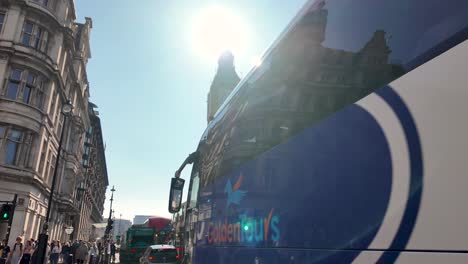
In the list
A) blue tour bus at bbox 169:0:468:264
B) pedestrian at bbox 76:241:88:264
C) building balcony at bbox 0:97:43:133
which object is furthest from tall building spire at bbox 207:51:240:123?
blue tour bus at bbox 169:0:468:264

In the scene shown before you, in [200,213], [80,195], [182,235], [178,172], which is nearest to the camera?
[200,213]

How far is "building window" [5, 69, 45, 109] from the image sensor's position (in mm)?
25562

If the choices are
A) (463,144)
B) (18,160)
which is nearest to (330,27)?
(463,144)

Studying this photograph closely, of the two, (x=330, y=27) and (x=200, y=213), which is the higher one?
(x=330, y=27)

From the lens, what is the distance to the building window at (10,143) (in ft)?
80.6

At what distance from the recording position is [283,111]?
3.70m

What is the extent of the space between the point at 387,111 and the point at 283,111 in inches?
55.3

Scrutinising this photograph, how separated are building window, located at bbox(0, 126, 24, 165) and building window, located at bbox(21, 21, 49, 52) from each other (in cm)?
605

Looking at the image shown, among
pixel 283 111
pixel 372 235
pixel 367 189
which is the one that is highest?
→ pixel 283 111

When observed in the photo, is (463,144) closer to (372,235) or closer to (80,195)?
(372,235)

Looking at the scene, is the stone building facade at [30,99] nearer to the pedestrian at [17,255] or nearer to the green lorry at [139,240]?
the green lorry at [139,240]

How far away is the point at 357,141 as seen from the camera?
2590mm

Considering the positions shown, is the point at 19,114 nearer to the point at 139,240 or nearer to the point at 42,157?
the point at 42,157

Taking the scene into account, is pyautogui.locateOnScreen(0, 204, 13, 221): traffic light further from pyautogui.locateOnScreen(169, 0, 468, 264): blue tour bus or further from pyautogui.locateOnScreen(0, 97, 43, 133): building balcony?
pyautogui.locateOnScreen(169, 0, 468, 264): blue tour bus
